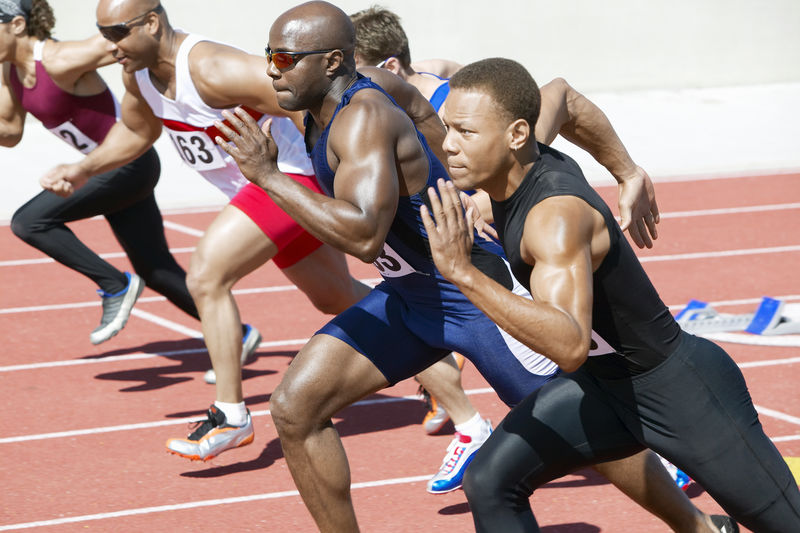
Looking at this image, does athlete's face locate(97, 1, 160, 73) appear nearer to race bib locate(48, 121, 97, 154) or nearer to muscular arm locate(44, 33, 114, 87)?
muscular arm locate(44, 33, 114, 87)

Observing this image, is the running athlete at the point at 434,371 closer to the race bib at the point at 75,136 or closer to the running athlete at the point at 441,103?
the running athlete at the point at 441,103

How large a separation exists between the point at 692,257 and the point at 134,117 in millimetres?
5108

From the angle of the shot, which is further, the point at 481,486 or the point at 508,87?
the point at 481,486

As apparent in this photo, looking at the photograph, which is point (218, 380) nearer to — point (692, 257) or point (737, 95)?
point (692, 257)

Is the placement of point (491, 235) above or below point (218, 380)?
above

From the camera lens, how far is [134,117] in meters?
5.85

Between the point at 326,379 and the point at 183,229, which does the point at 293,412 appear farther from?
the point at 183,229

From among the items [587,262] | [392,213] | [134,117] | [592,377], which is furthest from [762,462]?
[134,117]

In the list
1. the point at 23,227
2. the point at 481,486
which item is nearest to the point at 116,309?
the point at 23,227

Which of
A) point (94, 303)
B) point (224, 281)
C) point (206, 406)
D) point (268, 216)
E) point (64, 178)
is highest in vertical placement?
point (268, 216)

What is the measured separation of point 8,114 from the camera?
691 cm

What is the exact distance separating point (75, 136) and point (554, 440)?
4448 mm

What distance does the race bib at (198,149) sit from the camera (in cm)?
548

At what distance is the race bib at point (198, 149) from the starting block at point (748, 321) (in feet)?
10.1
